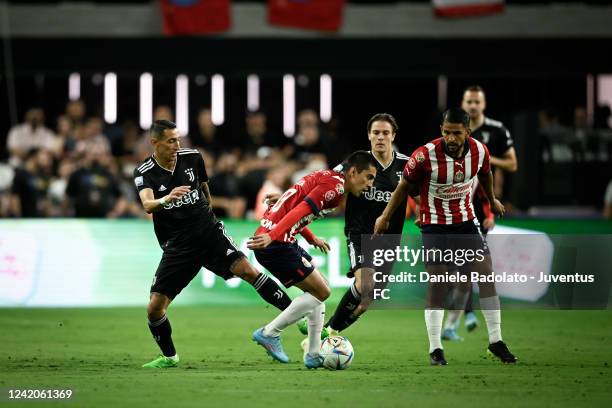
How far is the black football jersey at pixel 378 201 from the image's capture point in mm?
10055

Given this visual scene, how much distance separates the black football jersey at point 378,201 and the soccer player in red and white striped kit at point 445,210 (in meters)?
0.49

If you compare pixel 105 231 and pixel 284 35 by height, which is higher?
pixel 284 35

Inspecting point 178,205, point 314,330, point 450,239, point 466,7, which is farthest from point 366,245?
point 466,7

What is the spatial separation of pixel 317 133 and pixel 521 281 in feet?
20.5

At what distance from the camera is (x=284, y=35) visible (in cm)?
2120

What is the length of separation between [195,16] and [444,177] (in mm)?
12242

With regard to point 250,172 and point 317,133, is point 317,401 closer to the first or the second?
point 250,172

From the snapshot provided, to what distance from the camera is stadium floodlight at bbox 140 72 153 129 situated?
77.0ft

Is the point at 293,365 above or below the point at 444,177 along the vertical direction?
below

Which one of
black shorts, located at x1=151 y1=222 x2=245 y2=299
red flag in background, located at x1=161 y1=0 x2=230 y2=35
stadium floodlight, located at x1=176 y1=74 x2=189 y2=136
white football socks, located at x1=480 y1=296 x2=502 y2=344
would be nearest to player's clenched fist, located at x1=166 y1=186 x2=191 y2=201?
black shorts, located at x1=151 y1=222 x2=245 y2=299

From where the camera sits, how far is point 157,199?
29.8 ft

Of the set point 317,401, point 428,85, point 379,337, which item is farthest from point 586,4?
point 317,401

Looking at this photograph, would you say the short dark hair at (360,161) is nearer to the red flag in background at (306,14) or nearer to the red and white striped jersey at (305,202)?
the red and white striped jersey at (305,202)

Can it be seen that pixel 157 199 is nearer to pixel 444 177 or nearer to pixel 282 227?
pixel 282 227
